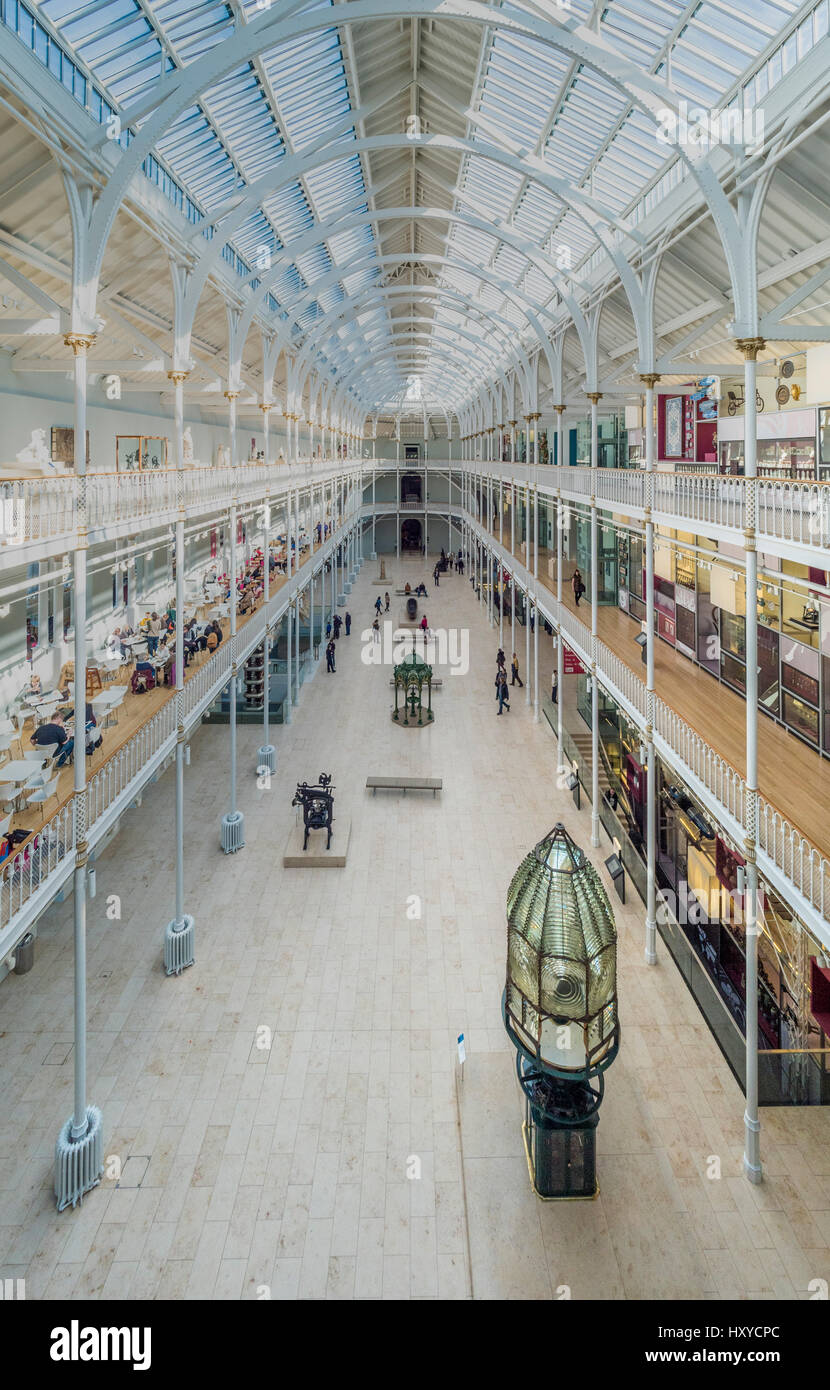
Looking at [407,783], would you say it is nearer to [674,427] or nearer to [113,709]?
[113,709]

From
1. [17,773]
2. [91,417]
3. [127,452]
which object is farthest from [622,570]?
[17,773]

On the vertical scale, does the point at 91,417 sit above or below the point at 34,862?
above

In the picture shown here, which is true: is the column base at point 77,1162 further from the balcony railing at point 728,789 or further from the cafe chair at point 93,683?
the cafe chair at point 93,683

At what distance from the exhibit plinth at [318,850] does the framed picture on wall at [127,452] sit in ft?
29.4

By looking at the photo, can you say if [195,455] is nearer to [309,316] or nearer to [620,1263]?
[309,316]

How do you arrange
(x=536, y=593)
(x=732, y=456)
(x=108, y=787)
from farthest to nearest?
(x=536, y=593)
(x=732, y=456)
(x=108, y=787)

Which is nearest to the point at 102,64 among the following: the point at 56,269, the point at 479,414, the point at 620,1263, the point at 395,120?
the point at 56,269

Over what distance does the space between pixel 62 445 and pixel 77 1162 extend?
472 inches

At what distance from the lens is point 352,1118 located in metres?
8.21

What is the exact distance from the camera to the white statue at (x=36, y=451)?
13219 mm

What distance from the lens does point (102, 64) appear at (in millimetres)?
8922

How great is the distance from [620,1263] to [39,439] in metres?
14.0

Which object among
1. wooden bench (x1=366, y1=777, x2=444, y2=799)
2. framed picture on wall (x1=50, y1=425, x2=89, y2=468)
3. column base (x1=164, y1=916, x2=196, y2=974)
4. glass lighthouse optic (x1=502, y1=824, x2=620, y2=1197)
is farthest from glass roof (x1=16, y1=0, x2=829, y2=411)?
wooden bench (x1=366, y1=777, x2=444, y2=799)

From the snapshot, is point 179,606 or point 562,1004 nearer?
point 562,1004
